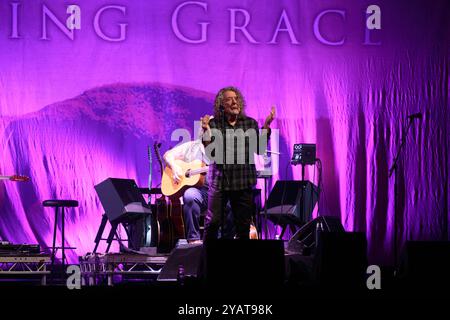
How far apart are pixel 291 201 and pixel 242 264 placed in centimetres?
372

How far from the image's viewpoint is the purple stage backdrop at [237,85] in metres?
8.27

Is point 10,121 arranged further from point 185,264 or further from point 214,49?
point 185,264

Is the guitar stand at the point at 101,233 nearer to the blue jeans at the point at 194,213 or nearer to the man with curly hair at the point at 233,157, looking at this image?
the blue jeans at the point at 194,213

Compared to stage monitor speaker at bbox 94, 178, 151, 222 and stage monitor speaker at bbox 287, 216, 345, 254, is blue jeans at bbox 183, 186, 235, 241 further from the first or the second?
stage monitor speaker at bbox 287, 216, 345, 254

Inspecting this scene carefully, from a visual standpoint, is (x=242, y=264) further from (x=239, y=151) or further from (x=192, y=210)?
(x=192, y=210)

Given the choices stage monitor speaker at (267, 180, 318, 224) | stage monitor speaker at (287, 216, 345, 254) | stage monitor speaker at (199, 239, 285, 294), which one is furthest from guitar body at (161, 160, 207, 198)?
stage monitor speaker at (199, 239, 285, 294)

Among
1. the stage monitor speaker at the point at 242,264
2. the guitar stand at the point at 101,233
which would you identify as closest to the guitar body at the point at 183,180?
the guitar stand at the point at 101,233

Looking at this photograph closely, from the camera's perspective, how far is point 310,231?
23.1ft

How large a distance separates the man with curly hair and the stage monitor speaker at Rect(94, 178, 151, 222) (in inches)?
69.9

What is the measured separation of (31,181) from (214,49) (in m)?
2.53

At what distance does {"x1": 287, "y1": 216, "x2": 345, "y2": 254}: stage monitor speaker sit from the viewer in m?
6.80

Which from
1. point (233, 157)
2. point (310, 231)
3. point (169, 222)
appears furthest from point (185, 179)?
point (233, 157)

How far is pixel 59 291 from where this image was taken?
3.15 meters
